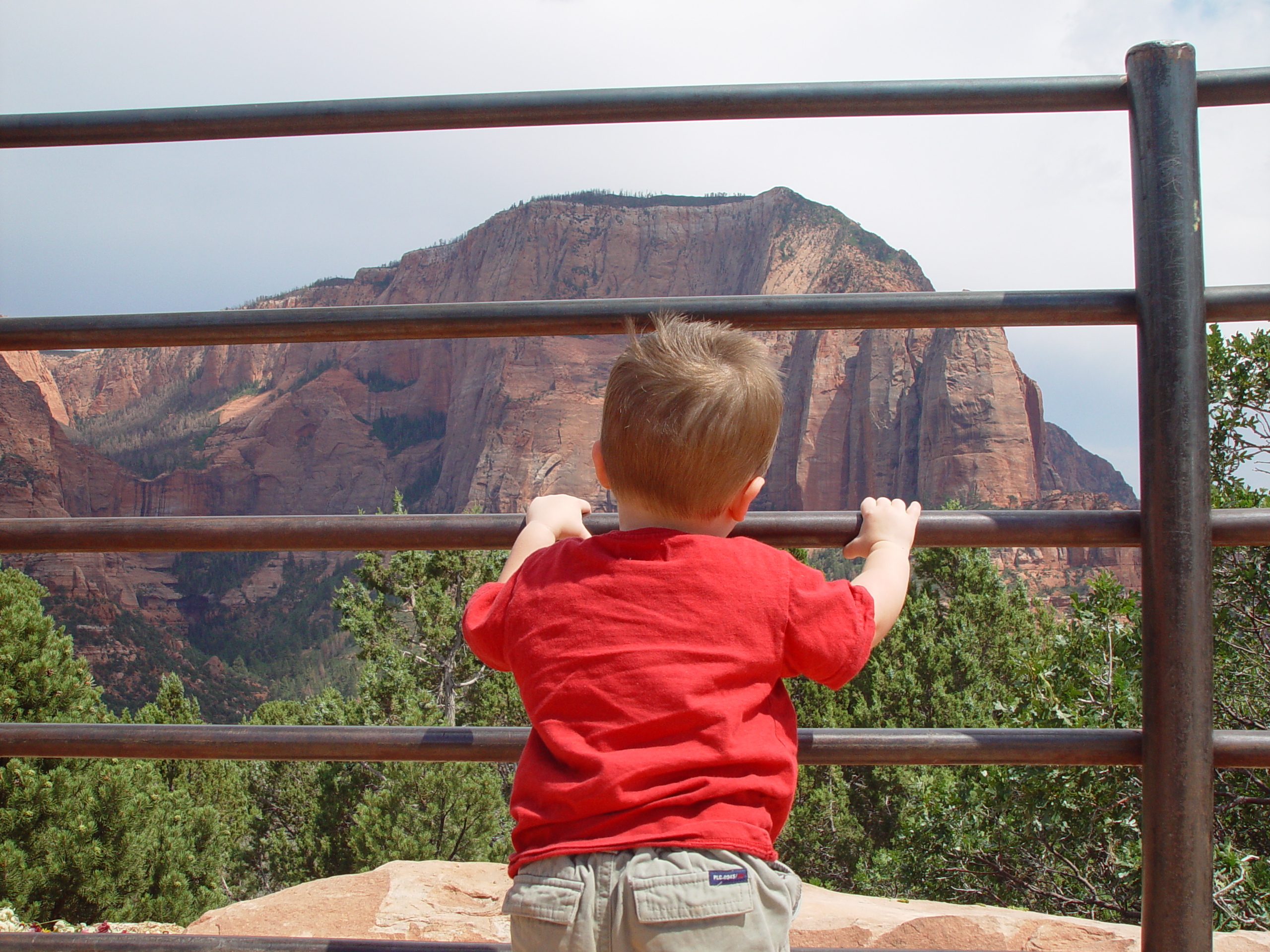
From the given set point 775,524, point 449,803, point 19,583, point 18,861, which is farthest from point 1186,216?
point 449,803

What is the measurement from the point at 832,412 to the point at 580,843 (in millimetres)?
66845

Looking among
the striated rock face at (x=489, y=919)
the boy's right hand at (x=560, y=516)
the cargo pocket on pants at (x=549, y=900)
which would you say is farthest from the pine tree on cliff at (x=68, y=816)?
the cargo pocket on pants at (x=549, y=900)

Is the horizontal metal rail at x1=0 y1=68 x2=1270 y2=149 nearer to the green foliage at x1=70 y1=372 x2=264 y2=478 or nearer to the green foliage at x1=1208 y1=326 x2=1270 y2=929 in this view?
the green foliage at x1=1208 y1=326 x2=1270 y2=929

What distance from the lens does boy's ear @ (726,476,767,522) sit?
3.37 ft

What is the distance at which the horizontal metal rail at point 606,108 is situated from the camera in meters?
1.10

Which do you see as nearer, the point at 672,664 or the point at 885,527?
the point at 672,664

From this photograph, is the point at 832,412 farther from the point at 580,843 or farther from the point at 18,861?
the point at 580,843

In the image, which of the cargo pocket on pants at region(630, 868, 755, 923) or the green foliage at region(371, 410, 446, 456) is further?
the green foliage at region(371, 410, 446, 456)

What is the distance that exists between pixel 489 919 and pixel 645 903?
1916 mm

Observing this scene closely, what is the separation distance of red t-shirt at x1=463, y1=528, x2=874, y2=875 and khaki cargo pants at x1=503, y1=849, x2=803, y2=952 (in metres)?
0.02

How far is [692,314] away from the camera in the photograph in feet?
3.62

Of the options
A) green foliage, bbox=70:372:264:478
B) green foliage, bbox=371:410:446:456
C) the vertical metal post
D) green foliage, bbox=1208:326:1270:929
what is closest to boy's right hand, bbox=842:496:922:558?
the vertical metal post

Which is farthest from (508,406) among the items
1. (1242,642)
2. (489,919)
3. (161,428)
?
(489,919)

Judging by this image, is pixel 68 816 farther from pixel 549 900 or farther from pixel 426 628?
pixel 549 900
